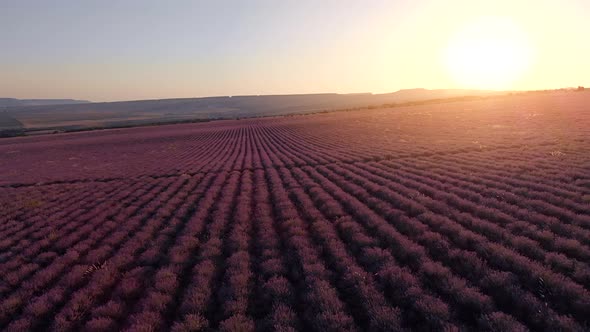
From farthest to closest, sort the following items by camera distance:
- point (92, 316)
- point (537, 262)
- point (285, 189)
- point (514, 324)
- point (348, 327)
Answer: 1. point (285, 189)
2. point (537, 262)
3. point (92, 316)
4. point (348, 327)
5. point (514, 324)

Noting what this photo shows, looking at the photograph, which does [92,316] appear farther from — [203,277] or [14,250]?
[14,250]

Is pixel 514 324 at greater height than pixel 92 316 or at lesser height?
greater

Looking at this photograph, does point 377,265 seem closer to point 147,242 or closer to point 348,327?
point 348,327

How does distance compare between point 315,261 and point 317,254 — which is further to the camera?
point 317,254

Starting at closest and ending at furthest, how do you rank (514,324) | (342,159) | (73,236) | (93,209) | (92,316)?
(514,324), (92,316), (73,236), (93,209), (342,159)

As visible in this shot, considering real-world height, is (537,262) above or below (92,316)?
above

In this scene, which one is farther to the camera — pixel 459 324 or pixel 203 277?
pixel 203 277

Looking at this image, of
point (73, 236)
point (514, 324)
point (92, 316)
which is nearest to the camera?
point (514, 324)

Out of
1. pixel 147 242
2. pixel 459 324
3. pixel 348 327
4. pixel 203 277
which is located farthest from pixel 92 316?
pixel 459 324

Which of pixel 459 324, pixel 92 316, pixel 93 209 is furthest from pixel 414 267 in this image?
pixel 93 209

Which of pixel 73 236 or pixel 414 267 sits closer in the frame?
pixel 414 267
